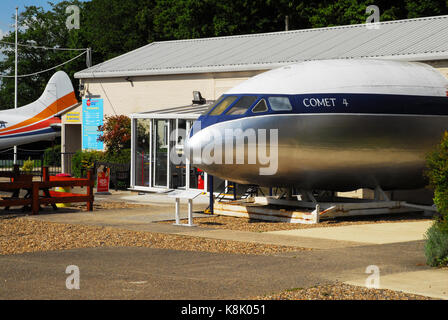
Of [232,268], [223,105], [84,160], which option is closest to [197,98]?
[84,160]

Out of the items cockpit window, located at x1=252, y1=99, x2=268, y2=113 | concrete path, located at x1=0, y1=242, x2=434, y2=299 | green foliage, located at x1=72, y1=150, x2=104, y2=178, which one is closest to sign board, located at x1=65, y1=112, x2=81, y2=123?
green foliage, located at x1=72, y1=150, x2=104, y2=178

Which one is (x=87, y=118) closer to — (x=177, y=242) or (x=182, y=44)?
(x=182, y=44)

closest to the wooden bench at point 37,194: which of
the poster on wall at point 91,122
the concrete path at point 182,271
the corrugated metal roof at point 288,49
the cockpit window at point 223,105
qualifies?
the cockpit window at point 223,105

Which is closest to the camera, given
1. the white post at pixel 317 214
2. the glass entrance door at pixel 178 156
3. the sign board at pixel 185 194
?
the sign board at pixel 185 194

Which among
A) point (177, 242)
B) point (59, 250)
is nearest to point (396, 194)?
point (177, 242)

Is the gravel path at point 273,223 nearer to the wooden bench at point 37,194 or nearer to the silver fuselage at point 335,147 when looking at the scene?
the silver fuselage at point 335,147

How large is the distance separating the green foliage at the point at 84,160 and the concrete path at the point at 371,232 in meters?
18.0

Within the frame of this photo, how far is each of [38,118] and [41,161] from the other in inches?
311

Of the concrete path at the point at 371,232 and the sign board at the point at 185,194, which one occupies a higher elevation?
the sign board at the point at 185,194

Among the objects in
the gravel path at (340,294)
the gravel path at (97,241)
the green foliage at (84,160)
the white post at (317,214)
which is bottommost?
the gravel path at (340,294)

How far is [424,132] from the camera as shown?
19516 mm

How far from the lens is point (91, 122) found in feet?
121

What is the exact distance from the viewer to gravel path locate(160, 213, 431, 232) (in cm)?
1834

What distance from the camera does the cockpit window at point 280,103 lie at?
18625 millimetres
